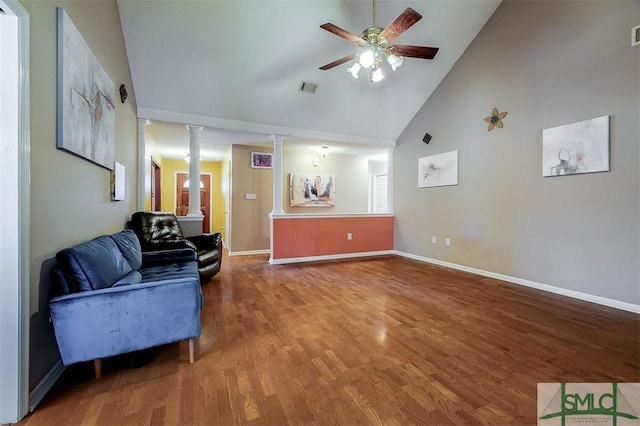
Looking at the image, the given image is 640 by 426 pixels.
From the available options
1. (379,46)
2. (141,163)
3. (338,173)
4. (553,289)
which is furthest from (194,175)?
(553,289)

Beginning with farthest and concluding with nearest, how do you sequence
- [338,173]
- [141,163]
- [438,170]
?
[338,173], [438,170], [141,163]

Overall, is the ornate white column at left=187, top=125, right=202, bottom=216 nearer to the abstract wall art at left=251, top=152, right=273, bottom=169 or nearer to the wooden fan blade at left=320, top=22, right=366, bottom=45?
the abstract wall art at left=251, top=152, right=273, bottom=169

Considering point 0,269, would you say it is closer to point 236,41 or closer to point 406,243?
point 236,41

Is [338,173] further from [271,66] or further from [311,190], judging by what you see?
[271,66]

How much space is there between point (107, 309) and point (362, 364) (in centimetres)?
152

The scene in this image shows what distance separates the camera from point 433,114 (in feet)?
15.3

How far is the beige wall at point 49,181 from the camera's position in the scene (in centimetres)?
136

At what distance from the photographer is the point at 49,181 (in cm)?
150

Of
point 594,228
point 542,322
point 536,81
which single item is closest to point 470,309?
point 542,322

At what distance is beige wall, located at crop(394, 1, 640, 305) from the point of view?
2602 mm

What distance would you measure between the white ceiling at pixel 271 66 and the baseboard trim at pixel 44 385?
132 inches

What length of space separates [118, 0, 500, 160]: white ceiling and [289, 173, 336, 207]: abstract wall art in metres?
1.19

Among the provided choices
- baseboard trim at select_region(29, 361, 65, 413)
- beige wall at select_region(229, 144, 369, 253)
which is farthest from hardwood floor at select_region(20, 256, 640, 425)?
beige wall at select_region(229, 144, 369, 253)

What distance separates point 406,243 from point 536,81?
10.4ft
